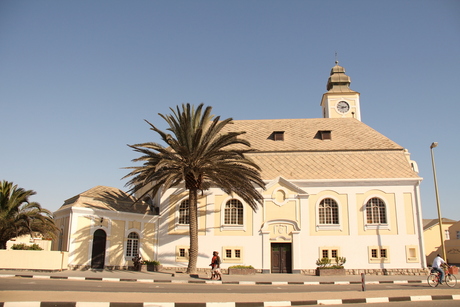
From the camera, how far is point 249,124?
36.2m

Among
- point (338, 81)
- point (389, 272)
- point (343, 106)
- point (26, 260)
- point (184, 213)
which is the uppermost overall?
point (338, 81)

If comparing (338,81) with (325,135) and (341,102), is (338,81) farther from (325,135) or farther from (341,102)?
(325,135)

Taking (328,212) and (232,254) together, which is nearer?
(232,254)

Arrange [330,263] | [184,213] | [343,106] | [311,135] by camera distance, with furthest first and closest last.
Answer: [343,106] → [311,135] → [184,213] → [330,263]

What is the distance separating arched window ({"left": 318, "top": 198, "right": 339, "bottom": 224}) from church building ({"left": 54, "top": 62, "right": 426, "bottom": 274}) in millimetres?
71

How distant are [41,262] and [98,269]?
12.7 ft

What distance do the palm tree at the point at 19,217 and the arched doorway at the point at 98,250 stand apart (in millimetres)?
2851

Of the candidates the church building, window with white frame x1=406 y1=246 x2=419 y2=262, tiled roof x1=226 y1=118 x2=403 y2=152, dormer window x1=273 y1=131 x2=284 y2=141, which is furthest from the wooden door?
dormer window x1=273 y1=131 x2=284 y2=141

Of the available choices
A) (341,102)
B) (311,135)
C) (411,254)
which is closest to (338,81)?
(341,102)

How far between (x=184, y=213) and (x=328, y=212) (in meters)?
10.6

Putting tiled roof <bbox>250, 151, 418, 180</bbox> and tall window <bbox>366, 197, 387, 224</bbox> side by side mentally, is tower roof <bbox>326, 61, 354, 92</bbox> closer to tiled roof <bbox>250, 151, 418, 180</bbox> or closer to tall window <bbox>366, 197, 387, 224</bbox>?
tiled roof <bbox>250, 151, 418, 180</bbox>

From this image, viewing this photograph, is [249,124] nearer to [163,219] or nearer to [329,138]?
[329,138]

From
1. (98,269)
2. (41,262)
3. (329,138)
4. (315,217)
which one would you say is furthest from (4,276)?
(329,138)

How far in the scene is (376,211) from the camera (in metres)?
28.8
